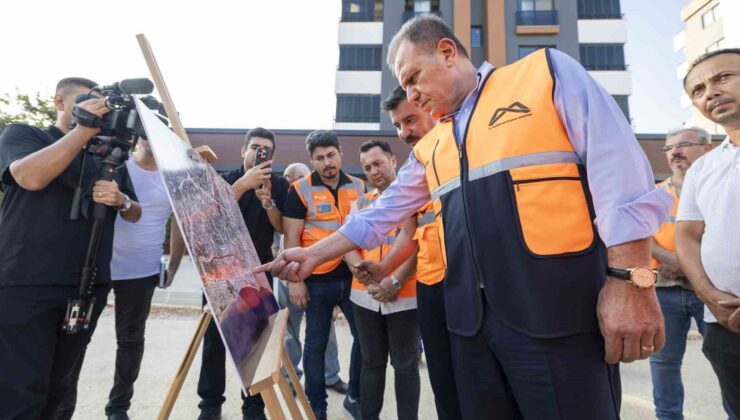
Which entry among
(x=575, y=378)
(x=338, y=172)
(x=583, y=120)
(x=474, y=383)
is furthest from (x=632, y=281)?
(x=338, y=172)

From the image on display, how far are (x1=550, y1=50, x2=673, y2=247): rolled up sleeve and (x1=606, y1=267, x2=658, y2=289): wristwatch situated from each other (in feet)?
0.25

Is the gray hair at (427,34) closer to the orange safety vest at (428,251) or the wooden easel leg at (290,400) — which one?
the orange safety vest at (428,251)

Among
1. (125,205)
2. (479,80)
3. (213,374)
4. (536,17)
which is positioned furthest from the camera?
(536,17)

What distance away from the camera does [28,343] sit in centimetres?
156

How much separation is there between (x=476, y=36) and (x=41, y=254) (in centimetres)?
2015

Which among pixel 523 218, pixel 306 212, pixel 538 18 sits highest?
pixel 538 18

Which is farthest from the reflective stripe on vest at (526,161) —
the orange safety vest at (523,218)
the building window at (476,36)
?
the building window at (476,36)

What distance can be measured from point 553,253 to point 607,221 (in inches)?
6.1

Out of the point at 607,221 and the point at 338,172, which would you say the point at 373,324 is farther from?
the point at 607,221

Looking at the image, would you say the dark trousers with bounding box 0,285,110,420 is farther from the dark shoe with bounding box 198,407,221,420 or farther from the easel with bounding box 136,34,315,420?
the dark shoe with bounding box 198,407,221,420

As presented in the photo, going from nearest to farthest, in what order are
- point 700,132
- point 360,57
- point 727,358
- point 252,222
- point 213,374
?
1. point 727,358
2. point 213,374
3. point 700,132
4. point 252,222
5. point 360,57

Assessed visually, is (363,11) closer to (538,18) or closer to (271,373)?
(538,18)

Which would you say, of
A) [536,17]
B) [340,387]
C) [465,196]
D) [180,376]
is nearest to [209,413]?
[180,376]

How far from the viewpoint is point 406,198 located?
165 centimetres
